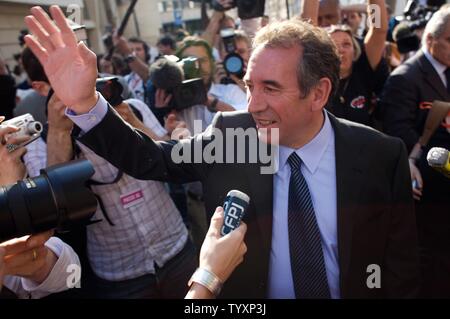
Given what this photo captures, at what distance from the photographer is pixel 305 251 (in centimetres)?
145

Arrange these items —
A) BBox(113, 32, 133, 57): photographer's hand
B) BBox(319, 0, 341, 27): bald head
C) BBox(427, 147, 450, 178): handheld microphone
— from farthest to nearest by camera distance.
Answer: BBox(113, 32, 133, 57): photographer's hand → BBox(319, 0, 341, 27): bald head → BBox(427, 147, 450, 178): handheld microphone

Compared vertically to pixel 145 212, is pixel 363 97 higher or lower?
higher

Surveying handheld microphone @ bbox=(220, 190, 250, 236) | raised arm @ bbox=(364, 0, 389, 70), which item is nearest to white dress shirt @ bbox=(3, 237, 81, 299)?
handheld microphone @ bbox=(220, 190, 250, 236)

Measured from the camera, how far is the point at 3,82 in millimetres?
2805

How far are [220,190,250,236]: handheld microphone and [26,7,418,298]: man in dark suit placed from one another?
31 cm

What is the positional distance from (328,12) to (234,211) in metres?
2.24

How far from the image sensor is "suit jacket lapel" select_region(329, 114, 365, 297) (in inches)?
58.0

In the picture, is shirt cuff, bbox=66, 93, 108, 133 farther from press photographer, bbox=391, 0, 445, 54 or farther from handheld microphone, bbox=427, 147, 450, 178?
press photographer, bbox=391, 0, 445, 54

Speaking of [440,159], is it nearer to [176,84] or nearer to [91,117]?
[91,117]

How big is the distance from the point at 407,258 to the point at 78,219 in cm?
123

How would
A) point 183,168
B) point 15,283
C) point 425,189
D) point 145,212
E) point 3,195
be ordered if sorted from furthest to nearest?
point 425,189
point 145,212
point 183,168
point 15,283
point 3,195
